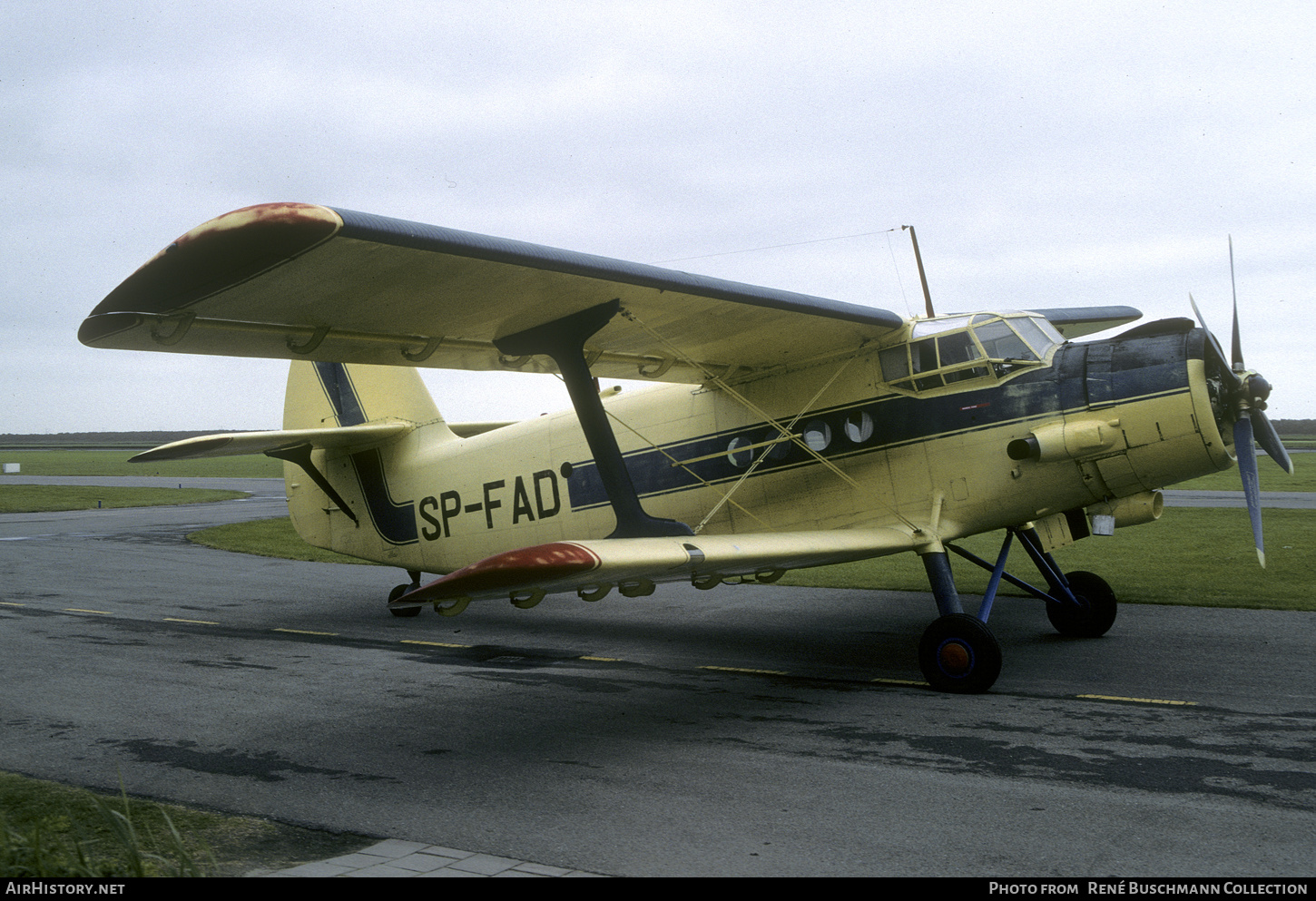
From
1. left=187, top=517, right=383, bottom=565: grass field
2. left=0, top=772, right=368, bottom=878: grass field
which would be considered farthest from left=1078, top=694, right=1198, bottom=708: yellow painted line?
left=187, top=517, right=383, bottom=565: grass field

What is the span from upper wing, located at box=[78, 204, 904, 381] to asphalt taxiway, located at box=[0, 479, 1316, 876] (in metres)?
2.96

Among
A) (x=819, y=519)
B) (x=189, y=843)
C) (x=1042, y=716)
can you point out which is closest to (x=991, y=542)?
(x=819, y=519)

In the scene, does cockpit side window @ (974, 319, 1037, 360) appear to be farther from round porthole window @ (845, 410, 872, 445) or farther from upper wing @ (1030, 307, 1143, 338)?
upper wing @ (1030, 307, 1143, 338)

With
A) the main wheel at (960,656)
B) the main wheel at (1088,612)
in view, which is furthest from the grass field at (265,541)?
the main wheel at (1088,612)

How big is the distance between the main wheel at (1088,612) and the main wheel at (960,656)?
8.69 ft

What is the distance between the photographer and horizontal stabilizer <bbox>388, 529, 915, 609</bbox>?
5426mm

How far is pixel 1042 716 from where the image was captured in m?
6.58

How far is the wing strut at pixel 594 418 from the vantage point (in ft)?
24.7

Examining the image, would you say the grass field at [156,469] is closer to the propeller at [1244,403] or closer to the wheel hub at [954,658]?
the wheel hub at [954,658]

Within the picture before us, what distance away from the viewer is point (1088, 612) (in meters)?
9.41

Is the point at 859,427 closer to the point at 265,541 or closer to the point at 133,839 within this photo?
the point at 133,839

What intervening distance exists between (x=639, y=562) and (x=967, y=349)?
3989 mm

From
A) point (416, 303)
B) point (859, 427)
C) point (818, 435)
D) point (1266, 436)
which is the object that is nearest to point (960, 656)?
point (859, 427)

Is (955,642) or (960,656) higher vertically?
(955,642)
